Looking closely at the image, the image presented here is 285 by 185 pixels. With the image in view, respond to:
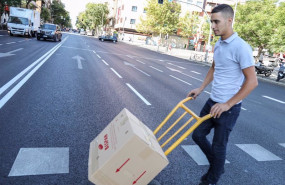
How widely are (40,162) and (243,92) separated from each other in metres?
2.59

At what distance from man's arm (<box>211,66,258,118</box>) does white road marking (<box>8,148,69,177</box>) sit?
1954 mm

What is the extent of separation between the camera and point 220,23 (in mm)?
2568

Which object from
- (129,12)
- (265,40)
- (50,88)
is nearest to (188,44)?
(129,12)

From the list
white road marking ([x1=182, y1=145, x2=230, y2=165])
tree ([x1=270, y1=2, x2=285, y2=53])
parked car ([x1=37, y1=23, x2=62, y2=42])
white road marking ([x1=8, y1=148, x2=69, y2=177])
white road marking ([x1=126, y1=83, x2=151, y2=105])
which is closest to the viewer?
white road marking ([x1=8, y1=148, x2=69, y2=177])

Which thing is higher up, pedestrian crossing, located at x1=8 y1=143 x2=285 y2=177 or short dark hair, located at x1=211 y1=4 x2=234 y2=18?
short dark hair, located at x1=211 y1=4 x2=234 y2=18

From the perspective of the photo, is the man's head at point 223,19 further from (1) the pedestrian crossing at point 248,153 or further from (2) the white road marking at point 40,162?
(2) the white road marking at point 40,162

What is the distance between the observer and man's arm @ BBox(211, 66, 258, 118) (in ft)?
8.05

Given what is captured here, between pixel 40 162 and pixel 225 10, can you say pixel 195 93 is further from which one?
pixel 40 162

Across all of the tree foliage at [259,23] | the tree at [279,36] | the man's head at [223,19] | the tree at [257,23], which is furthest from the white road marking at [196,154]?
the tree at [257,23]

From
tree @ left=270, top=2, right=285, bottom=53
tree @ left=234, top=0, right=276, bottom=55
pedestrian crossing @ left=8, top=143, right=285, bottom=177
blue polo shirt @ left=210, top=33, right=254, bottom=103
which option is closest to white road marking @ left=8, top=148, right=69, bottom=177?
pedestrian crossing @ left=8, top=143, right=285, bottom=177

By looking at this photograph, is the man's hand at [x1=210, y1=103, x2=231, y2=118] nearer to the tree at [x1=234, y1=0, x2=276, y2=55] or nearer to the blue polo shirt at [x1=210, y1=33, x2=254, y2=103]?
the blue polo shirt at [x1=210, y1=33, x2=254, y2=103]

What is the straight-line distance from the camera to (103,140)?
104 inches

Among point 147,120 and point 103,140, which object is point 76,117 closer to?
point 147,120

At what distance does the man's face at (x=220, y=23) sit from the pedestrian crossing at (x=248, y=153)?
82.0 inches
